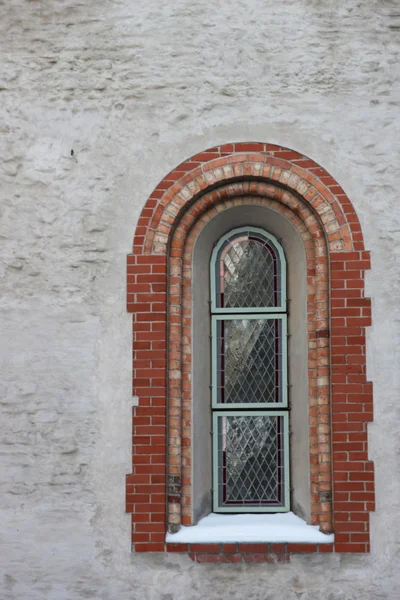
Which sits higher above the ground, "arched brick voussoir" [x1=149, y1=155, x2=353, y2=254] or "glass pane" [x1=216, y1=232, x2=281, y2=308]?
"arched brick voussoir" [x1=149, y1=155, x2=353, y2=254]

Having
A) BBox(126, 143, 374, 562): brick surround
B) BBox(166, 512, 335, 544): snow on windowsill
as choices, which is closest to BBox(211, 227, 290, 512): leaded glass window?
BBox(166, 512, 335, 544): snow on windowsill

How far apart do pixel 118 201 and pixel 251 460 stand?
2272 millimetres

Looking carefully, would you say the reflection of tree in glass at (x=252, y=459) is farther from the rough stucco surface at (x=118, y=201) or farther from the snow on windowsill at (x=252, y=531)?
the rough stucco surface at (x=118, y=201)

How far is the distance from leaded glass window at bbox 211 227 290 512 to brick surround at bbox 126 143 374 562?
32 centimetres

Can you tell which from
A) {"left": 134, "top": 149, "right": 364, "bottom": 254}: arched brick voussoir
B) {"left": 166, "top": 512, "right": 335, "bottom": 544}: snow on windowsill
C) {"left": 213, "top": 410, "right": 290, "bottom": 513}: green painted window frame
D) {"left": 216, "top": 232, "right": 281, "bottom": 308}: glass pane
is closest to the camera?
{"left": 166, "top": 512, "right": 335, "bottom": 544}: snow on windowsill

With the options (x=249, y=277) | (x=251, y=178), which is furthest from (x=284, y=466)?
(x=251, y=178)

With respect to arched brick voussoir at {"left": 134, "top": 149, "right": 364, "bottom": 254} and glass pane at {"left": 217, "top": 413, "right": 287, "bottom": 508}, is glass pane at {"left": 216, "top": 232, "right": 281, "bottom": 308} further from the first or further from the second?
glass pane at {"left": 217, "top": 413, "right": 287, "bottom": 508}

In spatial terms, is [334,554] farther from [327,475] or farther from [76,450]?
[76,450]

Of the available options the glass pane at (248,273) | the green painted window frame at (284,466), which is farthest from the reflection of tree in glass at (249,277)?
the green painted window frame at (284,466)

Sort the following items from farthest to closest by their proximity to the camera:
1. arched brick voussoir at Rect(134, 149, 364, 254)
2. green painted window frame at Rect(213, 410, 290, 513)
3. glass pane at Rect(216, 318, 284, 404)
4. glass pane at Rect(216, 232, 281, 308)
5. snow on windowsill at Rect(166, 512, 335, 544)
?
glass pane at Rect(216, 232, 281, 308) < glass pane at Rect(216, 318, 284, 404) < green painted window frame at Rect(213, 410, 290, 513) < arched brick voussoir at Rect(134, 149, 364, 254) < snow on windowsill at Rect(166, 512, 335, 544)

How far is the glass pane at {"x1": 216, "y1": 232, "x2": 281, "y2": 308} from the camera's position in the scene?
6047mm

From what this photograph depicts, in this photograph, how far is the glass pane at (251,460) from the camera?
5836 millimetres

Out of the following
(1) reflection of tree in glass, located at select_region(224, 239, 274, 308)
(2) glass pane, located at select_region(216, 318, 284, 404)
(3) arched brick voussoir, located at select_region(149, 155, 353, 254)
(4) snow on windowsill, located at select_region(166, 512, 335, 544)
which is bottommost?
(4) snow on windowsill, located at select_region(166, 512, 335, 544)

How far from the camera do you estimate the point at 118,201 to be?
5.77 metres
